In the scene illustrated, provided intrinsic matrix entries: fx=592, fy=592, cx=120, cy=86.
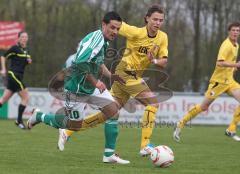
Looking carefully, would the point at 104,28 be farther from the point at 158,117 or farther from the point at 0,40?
the point at 0,40

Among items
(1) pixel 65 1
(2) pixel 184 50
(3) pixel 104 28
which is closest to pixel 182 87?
(2) pixel 184 50

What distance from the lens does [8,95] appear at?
47.2 feet

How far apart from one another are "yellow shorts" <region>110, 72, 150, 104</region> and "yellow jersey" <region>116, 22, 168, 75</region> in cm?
17

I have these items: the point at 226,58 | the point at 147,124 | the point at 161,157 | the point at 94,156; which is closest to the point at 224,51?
the point at 226,58

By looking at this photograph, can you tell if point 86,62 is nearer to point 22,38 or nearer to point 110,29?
point 110,29

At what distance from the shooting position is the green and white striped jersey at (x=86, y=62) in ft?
24.5

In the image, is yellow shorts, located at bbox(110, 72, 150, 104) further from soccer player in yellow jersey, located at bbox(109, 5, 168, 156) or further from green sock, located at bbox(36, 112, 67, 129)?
green sock, located at bbox(36, 112, 67, 129)

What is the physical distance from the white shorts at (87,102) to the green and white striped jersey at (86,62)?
0.12m

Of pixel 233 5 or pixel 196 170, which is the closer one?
pixel 196 170

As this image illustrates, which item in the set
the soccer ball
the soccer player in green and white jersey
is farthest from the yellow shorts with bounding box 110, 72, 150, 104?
the soccer ball

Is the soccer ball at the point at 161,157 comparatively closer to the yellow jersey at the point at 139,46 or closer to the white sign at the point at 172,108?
the yellow jersey at the point at 139,46

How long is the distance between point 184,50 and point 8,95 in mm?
18137

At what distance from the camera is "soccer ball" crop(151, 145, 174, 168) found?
7523mm

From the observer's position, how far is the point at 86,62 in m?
7.56
